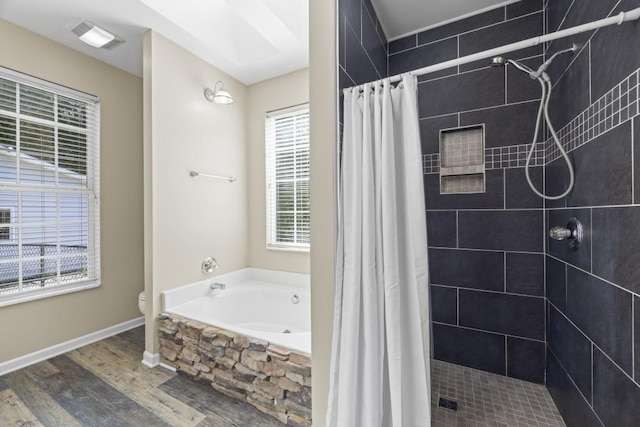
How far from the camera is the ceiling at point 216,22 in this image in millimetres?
1964

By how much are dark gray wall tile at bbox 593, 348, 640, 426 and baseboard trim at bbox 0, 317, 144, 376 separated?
11.7 ft

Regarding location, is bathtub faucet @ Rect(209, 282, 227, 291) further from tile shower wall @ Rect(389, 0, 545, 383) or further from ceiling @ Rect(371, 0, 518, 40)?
ceiling @ Rect(371, 0, 518, 40)

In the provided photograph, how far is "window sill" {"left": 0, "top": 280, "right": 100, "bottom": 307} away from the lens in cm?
215

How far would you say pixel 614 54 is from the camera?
99 cm

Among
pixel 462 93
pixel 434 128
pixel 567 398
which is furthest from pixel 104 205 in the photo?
pixel 567 398

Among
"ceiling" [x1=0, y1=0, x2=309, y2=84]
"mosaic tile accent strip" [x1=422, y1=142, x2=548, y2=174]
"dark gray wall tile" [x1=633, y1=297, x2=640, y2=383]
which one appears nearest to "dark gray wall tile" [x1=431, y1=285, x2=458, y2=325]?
"mosaic tile accent strip" [x1=422, y1=142, x2=548, y2=174]

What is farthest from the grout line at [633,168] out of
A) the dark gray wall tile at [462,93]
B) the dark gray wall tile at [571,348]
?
the dark gray wall tile at [462,93]

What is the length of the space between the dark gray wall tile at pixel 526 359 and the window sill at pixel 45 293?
3.50m

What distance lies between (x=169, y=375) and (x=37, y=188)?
1893 mm

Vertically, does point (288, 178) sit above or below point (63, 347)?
above

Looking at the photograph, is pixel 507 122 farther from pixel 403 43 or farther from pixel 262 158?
pixel 262 158

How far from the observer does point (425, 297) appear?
3.88 ft

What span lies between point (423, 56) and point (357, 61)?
0.88 metres

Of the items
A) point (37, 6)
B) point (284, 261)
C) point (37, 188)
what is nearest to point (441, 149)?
point (284, 261)
